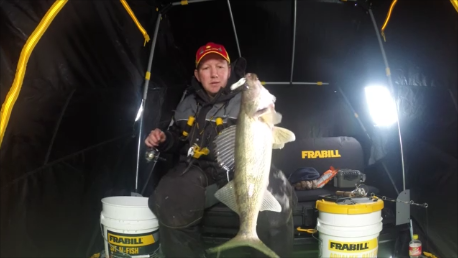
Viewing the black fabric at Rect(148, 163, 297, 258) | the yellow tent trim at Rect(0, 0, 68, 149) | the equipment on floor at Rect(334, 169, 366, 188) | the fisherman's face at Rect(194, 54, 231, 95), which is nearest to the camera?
the yellow tent trim at Rect(0, 0, 68, 149)

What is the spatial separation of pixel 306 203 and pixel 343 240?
474 millimetres

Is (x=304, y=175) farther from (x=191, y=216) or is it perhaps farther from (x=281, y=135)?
(x=281, y=135)

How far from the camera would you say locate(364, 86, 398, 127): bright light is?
2916mm

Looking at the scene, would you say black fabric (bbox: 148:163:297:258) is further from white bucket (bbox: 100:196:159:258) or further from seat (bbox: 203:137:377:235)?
seat (bbox: 203:137:377:235)

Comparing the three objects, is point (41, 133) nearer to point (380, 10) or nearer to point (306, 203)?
point (306, 203)

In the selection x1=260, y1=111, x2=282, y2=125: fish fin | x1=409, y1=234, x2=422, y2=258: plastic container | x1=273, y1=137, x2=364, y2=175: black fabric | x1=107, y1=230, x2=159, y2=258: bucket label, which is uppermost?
x1=260, y1=111, x2=282, y2=125: fish fin

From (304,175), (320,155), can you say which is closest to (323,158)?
(320,155)

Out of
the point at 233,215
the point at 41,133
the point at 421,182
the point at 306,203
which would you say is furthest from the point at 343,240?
the point at 41,133

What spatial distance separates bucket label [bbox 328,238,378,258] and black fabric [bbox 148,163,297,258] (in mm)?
242

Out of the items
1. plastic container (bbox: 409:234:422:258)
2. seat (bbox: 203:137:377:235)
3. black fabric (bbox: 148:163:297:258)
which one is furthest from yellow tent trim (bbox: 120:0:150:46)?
plastic container (bbox: 409:234:422:258)

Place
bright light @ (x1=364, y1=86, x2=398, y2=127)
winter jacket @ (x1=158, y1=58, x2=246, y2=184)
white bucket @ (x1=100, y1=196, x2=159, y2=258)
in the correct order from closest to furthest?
white bucket @ (x1=100, y1=196, x2=159, y2=258), winter jacket @ (x1=158, y1=58, x2=246, y2=184), bright light @ (x1=364, y1=86, x2=398, y2=127)

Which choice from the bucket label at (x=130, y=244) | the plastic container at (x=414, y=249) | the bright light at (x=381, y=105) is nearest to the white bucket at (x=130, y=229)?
the bucket label at (x=130, y=244)

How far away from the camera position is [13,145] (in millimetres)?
1562

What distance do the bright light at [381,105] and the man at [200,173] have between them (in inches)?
51.1
